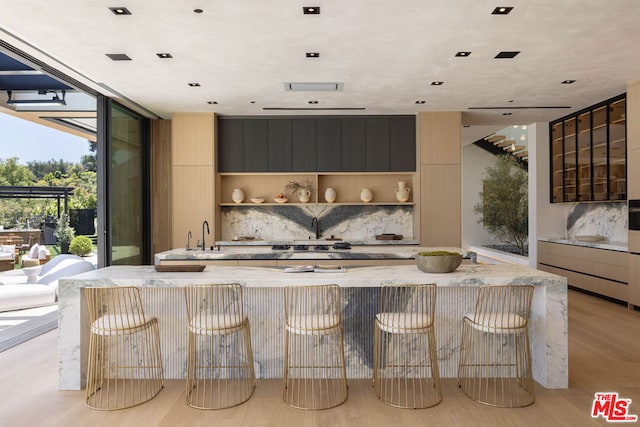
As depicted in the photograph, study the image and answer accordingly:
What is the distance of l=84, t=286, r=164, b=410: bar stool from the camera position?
2.88m

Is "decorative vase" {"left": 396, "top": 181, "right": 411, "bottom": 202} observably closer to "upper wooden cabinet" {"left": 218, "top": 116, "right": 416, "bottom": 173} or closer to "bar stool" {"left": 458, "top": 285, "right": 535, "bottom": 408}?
"upper wooden cabinet" {"left": 218, "top": 116, "right": 416, "bottom": 173}

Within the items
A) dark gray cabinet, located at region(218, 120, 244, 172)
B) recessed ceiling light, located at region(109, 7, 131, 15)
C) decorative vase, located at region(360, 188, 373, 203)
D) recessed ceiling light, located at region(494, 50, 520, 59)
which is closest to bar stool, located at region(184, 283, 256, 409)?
recessed ceiling light, located at region(109, 7, 131, 15)

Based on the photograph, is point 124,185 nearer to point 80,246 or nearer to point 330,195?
point 330,195

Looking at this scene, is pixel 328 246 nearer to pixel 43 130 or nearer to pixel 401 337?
pixel 401 337

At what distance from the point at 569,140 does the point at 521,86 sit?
2.37 m

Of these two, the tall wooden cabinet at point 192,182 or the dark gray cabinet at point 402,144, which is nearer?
the tall wooden cabinet at point 192,182

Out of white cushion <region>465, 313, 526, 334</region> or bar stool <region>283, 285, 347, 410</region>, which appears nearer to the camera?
white cushion <region>465, 313, 526, 334</region>

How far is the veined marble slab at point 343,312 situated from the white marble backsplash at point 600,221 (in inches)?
158

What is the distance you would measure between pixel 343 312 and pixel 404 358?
588mm

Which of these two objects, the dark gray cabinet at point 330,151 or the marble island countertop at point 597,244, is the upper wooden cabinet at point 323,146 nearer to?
the dark gray cabinet at point 330,151

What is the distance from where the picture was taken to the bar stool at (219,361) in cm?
296

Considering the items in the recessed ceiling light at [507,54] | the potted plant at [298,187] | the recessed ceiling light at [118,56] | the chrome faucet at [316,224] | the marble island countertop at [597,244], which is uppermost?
the recessed ceiling light at [118,56]

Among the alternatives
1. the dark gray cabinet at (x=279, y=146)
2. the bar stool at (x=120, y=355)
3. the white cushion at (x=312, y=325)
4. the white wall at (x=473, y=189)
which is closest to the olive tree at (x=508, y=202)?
the white wall at (x=473, y=189)

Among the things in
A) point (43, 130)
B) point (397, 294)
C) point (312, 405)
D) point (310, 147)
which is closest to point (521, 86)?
point (310, 147)
